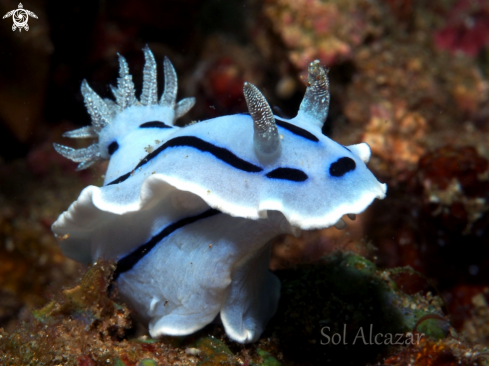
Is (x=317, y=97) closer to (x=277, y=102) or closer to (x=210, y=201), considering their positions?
(x=210, y=201)

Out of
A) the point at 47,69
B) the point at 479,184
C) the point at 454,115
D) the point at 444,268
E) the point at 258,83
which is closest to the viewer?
the point at 479,184

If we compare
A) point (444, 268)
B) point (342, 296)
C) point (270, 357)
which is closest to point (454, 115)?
point (444, 268)

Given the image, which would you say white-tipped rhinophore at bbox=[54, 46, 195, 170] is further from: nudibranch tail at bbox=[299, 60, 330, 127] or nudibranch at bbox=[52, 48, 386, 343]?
nudibranch tail at bbox=[299, 60, 330, 127]

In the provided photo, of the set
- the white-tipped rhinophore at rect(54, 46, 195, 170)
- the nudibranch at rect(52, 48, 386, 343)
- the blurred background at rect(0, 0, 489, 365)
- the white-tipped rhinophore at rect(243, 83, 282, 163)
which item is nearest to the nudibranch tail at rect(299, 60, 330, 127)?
the nudibranch at rect(52, 48, 386, 343)

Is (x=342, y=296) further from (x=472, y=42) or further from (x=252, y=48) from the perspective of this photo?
(x=472, y=42)

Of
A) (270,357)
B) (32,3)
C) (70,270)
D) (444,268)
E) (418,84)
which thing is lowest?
(70,270)

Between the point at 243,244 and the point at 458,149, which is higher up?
the point at 243,244

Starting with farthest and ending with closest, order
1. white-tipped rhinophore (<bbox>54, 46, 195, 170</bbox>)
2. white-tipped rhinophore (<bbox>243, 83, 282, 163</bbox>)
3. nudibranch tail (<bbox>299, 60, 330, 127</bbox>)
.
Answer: white-tipped rhinophore (<bbox>54, 46, 195, 170</bbox>), nudibranch tail (<bbox>299, 60, 330, 127</bbox>), white-tipped rhinophore (<bbox>243, 83, 282, 163</bbox>)

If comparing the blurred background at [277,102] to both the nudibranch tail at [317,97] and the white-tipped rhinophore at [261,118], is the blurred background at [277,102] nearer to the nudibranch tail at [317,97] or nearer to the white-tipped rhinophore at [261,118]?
the nudibranch tail at [317,97]
